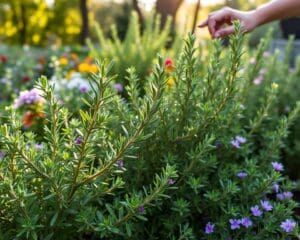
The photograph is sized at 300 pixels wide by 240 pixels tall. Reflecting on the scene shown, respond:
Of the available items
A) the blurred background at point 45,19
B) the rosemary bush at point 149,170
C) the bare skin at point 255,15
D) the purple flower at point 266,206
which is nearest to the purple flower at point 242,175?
the rosemary bush at point 149,170

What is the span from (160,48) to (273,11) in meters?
2.47

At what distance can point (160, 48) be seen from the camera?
4.53m

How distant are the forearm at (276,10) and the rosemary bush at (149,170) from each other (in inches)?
12.5

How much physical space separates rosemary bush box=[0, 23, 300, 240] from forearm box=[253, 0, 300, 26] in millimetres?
317

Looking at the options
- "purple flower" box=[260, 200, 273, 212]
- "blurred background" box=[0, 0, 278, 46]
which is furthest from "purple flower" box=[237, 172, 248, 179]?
"blurred background" box=[0, 0, 278, 46]

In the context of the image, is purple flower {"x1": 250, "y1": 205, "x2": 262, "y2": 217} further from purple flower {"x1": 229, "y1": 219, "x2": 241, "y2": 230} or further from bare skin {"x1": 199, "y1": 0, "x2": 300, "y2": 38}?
bare skin {"x1": 199, "y1": 0, "x2": 300, "y2": 38}

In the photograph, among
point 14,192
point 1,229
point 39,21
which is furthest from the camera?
point 39,21

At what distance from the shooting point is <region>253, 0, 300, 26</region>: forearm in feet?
6.86

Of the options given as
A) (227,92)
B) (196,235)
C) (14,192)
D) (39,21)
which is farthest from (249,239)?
(39,21)

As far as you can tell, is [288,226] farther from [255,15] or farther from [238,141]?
[255,15]

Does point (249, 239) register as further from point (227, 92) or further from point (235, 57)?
point (235, 57)

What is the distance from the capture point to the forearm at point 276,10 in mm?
2090

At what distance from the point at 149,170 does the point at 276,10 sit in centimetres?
93

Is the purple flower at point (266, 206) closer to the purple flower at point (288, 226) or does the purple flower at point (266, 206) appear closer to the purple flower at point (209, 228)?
the purple flower at point (288, 226)
